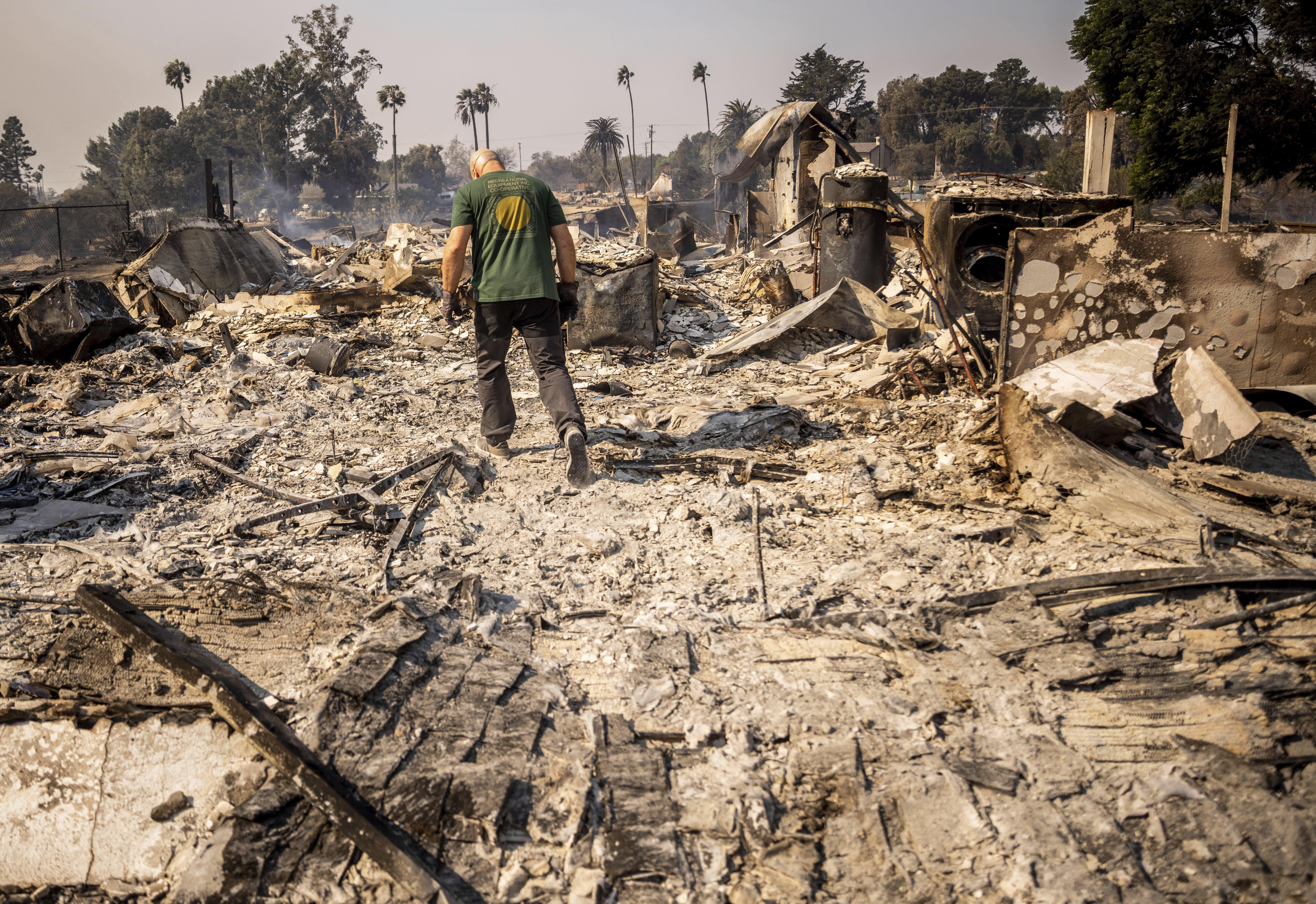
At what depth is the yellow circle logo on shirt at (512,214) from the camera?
398cm

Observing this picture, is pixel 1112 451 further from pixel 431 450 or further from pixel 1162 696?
pixel 431 450

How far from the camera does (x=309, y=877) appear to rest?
1647mm

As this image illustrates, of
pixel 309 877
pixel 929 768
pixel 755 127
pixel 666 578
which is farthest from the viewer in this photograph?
pixel 755 127

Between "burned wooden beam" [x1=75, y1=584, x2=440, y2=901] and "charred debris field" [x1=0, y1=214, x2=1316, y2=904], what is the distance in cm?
1

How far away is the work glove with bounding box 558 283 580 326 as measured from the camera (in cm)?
436

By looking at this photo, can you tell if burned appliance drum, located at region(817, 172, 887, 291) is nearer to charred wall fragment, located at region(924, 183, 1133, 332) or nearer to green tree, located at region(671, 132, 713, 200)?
charred wall fragment, located at region(924, 183, 1133, 332)

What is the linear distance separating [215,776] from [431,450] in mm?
2709

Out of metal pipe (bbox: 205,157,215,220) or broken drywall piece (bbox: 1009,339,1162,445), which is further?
metal pipe (bbox: 205,157,215,220)

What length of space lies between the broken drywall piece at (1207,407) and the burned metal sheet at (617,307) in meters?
4.71

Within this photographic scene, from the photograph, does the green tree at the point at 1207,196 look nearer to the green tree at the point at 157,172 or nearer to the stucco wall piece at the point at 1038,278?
the stucco wall piece at the point at 1038,278

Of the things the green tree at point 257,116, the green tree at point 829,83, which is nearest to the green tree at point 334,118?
the green tree at point 257,116

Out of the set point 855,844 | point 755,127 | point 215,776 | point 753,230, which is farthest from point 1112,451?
point 753,230

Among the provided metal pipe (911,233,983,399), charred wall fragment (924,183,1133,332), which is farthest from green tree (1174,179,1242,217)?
metal pipe (911,233,983,399)

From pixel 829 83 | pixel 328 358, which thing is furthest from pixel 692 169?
pixel 328 358
